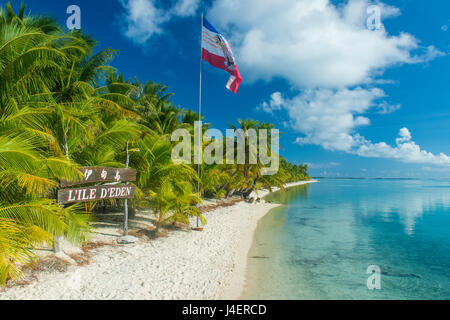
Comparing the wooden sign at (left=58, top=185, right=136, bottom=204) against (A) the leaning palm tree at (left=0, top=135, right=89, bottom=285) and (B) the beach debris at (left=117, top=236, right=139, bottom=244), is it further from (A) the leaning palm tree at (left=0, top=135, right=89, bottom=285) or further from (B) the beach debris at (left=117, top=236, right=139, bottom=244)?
(B) the beach debris at (left=117, top=236, right=139, bottom=244)

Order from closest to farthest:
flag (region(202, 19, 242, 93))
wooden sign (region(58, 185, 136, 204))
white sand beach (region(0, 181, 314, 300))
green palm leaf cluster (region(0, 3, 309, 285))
→ 1. green palm leaf cluster (region(0, 3, 309, 285))
2. white sand beach (region(0, 181, 314, 300))
3. wooden sign (region(58, 185, 136, 204))
4. flag (region(202, 19, 242, 93))

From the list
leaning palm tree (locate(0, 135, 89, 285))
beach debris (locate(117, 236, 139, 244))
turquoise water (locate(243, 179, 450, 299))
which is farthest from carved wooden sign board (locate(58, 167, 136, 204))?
turquoise water (locate(243, 179, 450, 299))

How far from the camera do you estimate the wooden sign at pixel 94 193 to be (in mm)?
5150

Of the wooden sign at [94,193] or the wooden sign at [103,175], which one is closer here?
the wooden sign at [94,193]

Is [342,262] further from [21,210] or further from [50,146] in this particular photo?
[50,146]

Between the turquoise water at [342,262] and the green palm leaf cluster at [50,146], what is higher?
the green palm leaf cluster at [50,146]

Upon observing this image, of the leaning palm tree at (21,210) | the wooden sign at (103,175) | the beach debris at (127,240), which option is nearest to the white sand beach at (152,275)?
the beach debris at (127,240)

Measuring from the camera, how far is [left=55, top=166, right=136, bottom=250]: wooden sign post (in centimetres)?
522

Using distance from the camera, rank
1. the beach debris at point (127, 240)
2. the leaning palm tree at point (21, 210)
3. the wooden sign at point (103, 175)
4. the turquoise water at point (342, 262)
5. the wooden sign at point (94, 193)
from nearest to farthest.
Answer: the leaning palm tree at point (21, 210) < the wooden sign at point (94, 193) < the wooden sign at point (103, 175) < the turquoise water at point (342, 262) < the beach debris at point (127, 240)

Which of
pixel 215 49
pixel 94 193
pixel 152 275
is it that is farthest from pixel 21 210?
pixel 215 49

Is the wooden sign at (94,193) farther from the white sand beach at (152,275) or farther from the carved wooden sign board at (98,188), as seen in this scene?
the white sand beach at (152,275)
